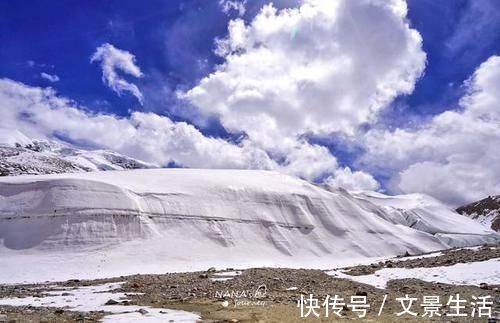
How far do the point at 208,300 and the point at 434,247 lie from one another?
6523 centimetres

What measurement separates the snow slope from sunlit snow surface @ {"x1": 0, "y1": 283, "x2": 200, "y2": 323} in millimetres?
15860

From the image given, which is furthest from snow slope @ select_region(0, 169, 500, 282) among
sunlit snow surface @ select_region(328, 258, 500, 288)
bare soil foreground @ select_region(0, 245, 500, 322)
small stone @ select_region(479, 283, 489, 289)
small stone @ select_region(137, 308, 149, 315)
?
small stone @ select_region(479, 283, 489, 289)

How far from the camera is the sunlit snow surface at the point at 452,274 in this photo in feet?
73.7

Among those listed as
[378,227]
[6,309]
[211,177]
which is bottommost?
[6,309]

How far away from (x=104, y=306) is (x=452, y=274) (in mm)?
17856

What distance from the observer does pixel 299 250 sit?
2435 inches

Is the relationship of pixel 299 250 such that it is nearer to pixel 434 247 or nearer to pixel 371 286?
pixel 434 247

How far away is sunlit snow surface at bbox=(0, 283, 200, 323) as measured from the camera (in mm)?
13997

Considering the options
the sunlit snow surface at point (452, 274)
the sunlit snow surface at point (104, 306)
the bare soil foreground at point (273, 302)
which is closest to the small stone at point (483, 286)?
the bare soil foreground at point (273, 302)

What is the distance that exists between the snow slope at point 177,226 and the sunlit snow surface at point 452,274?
2140 centimetres

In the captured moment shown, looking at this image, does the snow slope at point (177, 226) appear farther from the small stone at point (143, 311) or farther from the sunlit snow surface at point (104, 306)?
the small stone at point (143, 311)

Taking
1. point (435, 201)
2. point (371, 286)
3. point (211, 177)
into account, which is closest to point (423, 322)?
point (371, 286)

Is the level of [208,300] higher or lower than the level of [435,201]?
lower

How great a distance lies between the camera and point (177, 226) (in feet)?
191
